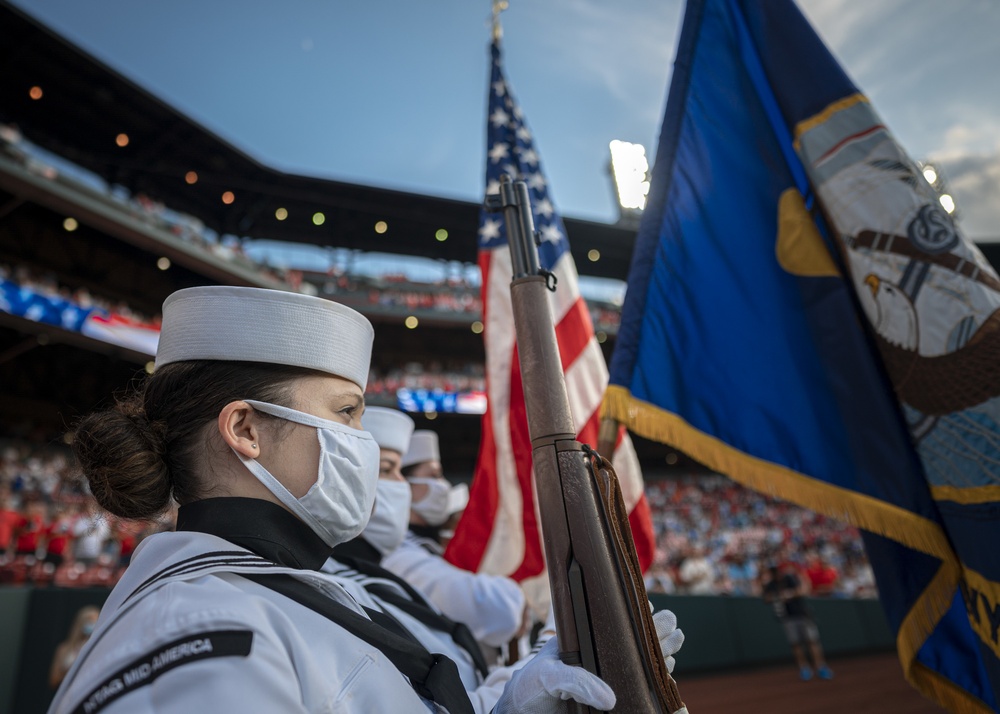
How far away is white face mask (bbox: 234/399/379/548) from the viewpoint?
1.00 metres

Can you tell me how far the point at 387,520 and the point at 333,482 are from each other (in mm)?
1045

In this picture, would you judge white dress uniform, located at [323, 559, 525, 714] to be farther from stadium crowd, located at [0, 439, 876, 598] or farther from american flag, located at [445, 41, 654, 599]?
american flag, located at [445, 41, 654, 599]

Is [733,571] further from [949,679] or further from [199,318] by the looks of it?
[199,318]

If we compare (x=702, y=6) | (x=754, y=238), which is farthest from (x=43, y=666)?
(x=702, y=6)

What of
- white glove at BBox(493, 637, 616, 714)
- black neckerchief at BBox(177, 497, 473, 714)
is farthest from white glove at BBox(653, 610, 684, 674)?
black neckerchief at BBox(177, 497, 473, 714)

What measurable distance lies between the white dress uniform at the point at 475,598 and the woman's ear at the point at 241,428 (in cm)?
133

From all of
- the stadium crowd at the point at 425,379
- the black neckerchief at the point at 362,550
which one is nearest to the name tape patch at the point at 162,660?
the black neckerchief at the point at 362,550

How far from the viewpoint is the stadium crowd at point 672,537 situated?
7445mm

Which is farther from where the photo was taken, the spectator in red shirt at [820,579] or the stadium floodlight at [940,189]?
the spectator in red shirt at [820,579]

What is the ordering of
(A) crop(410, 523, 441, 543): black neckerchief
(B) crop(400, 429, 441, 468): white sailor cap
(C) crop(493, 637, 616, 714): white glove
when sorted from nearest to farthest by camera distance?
(C) crop(493, 637, 616, 714): white glove → (A) crop(410, 523, 441, 543): black neckerchief → (B) crop(400, 429, 441, 468): white sailor cap

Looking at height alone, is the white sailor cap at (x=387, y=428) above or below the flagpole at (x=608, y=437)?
below

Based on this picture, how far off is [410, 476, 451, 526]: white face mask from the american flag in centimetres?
19

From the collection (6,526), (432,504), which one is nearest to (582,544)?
(432,504)

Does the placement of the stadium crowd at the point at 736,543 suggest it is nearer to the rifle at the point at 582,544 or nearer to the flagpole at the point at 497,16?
the flagpole at the point at 497,16
